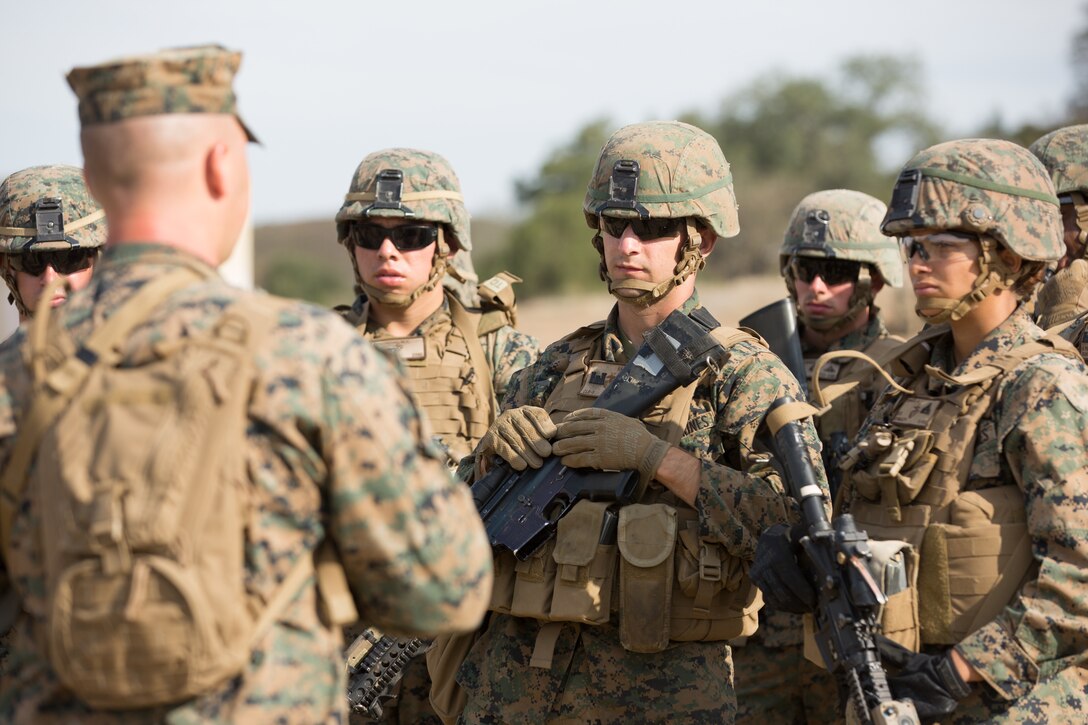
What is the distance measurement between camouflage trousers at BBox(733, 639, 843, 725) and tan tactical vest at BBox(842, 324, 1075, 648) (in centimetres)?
223

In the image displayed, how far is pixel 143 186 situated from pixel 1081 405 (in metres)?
2.82

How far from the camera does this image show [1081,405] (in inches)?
159

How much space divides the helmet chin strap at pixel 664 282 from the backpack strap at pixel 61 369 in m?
2.30

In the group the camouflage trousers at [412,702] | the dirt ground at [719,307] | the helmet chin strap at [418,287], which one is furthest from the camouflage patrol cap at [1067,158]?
the dirt ground at [719,307]

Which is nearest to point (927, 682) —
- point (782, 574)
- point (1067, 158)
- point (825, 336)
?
point (782, 574)

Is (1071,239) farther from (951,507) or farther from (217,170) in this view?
(217,170)

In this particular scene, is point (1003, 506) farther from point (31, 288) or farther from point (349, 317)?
point (31, 288)

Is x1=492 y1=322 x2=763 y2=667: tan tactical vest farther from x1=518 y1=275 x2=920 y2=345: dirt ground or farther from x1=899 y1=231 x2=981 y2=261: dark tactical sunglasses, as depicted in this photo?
x1=518 y1=275 x2=920 y2=345: dirt ground

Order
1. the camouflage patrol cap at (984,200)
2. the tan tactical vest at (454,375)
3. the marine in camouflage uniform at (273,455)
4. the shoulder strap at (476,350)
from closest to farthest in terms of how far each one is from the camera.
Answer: the marine in camouflage uniform at (273,455) < the camouflage patrol cap at (984,200) < the tan tactical vest at (454,375) < the shoulder strap at (476,350)

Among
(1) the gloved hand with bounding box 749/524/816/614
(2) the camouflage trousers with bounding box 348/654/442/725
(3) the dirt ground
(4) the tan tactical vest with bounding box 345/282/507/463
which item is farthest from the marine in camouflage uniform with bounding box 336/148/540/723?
(3) the dirt ground

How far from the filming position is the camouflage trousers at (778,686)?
6484 millimetres

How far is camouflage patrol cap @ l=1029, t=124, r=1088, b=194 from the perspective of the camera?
20.5ft

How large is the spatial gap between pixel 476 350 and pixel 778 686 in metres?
2.25

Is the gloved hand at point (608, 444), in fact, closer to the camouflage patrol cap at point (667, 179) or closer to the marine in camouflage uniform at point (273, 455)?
the camouflage patrol cap at point (667, 179)
